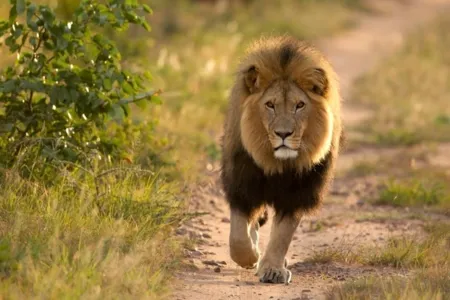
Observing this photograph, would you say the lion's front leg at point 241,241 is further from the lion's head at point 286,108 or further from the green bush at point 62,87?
the green bush at point 62,87

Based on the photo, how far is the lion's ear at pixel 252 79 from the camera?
5875 mm

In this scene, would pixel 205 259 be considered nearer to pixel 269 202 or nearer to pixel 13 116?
pixel 269 202

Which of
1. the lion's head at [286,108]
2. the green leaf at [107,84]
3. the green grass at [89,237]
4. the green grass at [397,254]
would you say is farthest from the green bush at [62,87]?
the green grass at [397,254]

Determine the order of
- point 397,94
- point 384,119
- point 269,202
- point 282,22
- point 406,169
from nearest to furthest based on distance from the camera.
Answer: point 269,202, point 406,169, point 384,119, point 397,94, point 282,22

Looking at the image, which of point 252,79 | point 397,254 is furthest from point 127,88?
point 397,254

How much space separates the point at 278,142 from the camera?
18.7ft

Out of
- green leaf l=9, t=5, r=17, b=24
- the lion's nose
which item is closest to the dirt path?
the lion's nose

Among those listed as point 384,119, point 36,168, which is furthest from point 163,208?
point 384,119

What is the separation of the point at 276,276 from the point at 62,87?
1863 mm

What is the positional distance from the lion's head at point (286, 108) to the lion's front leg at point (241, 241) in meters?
0.38

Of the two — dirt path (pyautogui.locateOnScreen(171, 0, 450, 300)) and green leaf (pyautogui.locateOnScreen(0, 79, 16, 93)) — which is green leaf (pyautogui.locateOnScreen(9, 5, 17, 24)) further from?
dirt path (pyautogui.locateOnScreen(171, 0, 450, 300))

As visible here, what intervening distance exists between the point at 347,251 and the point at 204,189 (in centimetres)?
205

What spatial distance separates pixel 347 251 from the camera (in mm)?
6637

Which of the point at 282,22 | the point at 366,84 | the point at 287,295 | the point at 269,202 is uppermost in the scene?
the point at 282,22
